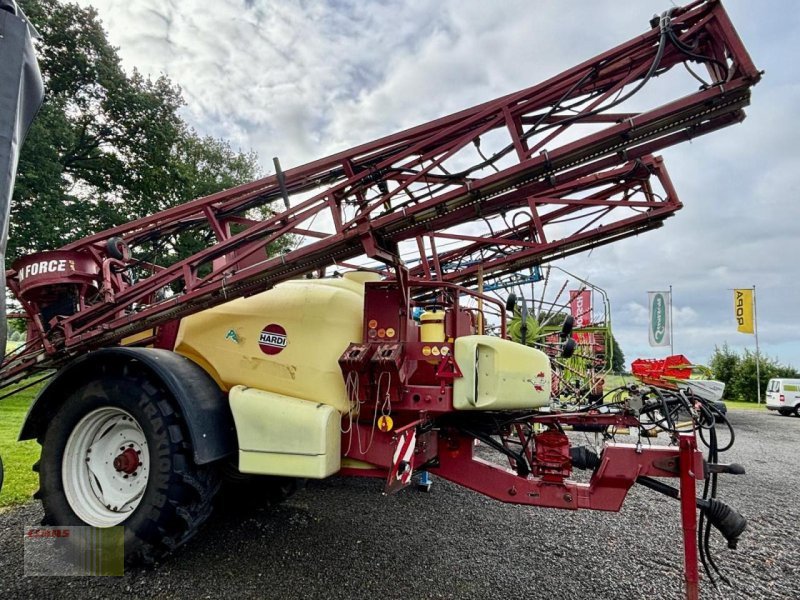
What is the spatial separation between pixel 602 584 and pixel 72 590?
10.9 feet

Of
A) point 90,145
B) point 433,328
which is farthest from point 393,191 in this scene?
point 90,145

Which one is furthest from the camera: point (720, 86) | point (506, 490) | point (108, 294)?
point (108, 294)

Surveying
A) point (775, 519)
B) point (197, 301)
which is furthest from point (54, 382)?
point (775, 519)

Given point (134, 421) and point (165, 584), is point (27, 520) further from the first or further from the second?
point (165, 584)

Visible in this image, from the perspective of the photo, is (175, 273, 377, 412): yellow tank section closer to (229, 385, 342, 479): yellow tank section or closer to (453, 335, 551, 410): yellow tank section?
(229, 385, 342, 479): yellow tank section

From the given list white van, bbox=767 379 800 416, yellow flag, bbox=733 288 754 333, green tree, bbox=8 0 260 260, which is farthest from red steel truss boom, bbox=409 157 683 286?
yellow flag, bbox=733 288 754 333

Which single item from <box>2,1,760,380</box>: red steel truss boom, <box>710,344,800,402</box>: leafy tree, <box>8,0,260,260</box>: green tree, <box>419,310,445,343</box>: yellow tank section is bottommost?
<box>710,344,800,402</box>: leafy tree

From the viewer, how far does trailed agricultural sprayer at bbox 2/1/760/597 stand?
2840 mm

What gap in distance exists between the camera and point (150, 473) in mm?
3027

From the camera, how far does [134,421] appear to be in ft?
11.0

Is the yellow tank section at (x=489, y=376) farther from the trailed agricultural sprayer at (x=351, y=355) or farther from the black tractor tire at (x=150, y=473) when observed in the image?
the black tractor tire at (x=150, y=473)

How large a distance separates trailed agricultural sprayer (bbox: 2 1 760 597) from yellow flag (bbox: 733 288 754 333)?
2782 cm

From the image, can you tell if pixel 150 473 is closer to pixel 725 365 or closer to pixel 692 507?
pixel 692 507

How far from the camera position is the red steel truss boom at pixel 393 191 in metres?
2.71
